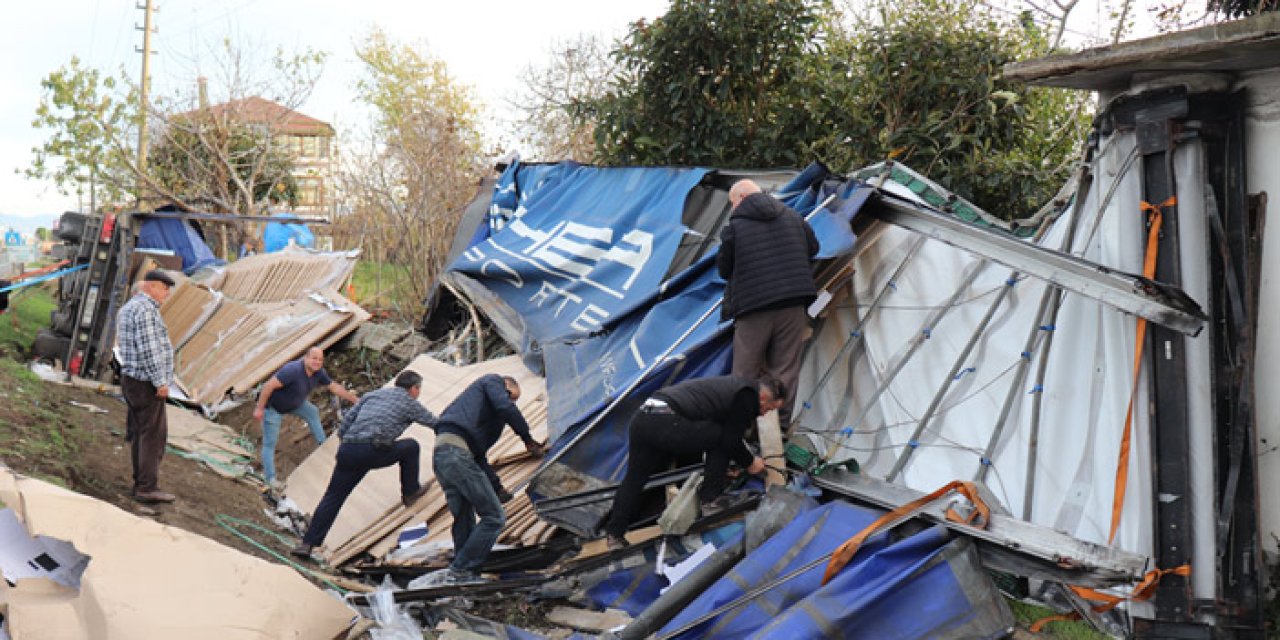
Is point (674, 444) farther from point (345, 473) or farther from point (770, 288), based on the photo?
point (345, 473)

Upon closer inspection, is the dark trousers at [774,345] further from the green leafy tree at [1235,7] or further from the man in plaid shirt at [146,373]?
the green leafy tree at [1235,7]

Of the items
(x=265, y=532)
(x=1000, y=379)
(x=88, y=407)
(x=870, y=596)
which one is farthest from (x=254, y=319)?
(x=870, y=596)

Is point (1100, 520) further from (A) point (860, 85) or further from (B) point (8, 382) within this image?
(B) point (8, 382)

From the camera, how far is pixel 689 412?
6.65 meters

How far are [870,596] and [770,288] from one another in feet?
7.86

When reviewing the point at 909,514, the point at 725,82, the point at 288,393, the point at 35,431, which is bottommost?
the point at 35,431

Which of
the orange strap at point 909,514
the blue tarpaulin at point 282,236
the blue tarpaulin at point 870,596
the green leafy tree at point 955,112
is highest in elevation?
the green leafy tree at point 955,112

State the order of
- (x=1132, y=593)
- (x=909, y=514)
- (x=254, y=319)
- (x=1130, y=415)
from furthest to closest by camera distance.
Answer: (x=254, y=319) < (x=909, y=514) < (x=1130, y=415) < (x=1132, y=593)

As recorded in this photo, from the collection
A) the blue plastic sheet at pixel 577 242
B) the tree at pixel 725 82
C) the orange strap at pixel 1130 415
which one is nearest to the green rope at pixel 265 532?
the blue plastic sheet at pixel 577 242

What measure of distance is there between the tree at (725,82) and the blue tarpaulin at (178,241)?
9234 millimetres

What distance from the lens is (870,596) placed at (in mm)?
5312

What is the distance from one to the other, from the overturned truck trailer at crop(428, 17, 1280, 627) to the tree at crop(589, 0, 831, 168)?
3.24 meters

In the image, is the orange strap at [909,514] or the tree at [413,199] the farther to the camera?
the tree at [413,199]

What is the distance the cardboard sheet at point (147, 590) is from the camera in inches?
218
